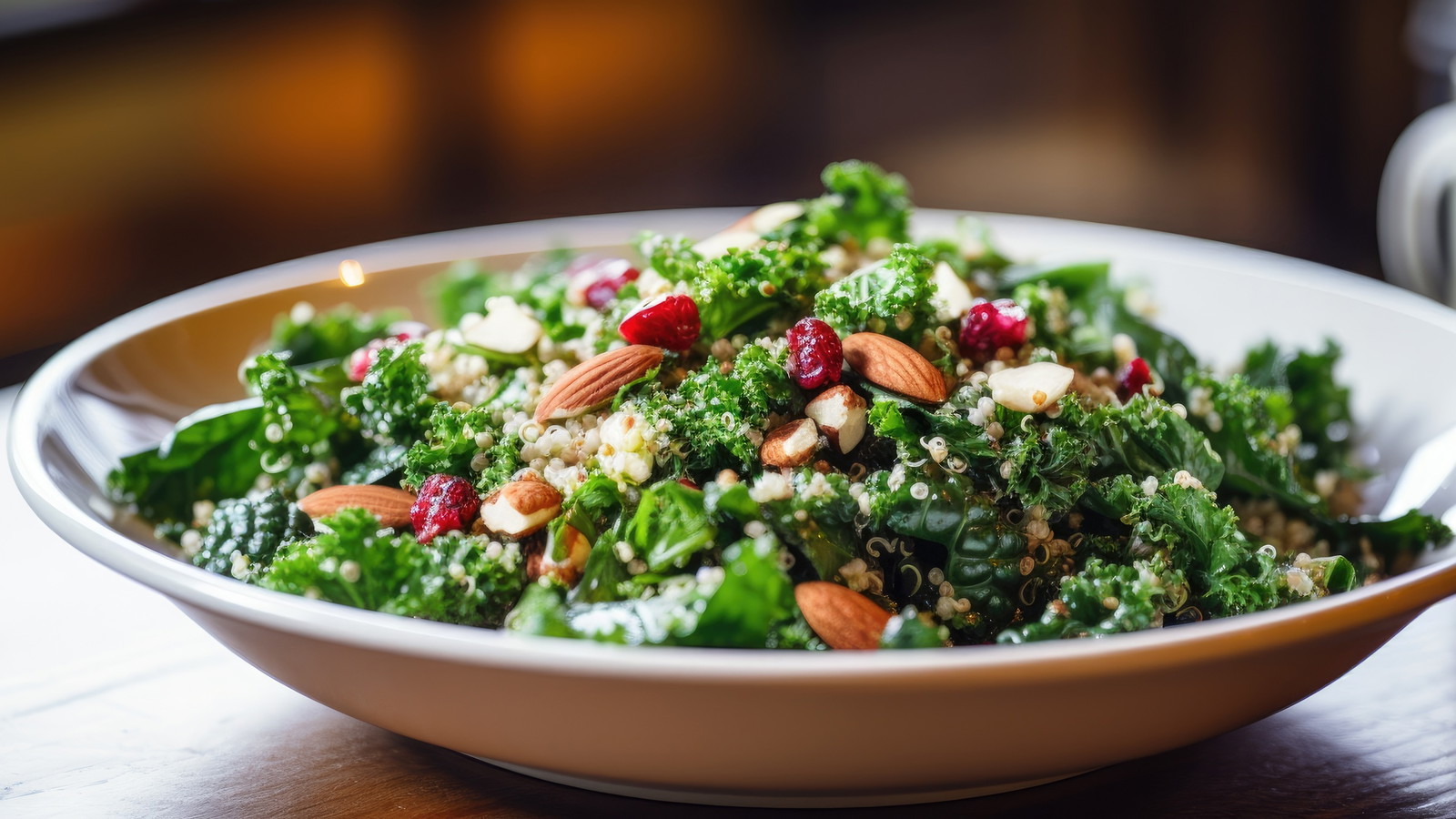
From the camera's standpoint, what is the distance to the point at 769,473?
113 cm

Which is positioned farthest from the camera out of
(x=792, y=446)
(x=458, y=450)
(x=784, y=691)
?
(x=458, y=450)

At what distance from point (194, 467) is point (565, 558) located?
2.30 feet

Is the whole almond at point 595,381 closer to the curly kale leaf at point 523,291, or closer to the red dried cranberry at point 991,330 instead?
the curly kale leaf at point 523,291

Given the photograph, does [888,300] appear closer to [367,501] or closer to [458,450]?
[458,450]

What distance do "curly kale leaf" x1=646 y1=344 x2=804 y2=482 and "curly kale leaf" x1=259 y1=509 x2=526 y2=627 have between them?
223 mm

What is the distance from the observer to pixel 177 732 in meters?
1.22

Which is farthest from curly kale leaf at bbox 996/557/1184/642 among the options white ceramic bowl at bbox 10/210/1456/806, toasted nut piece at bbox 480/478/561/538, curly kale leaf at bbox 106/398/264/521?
curly kale leaf at bbox 106/398/264/521

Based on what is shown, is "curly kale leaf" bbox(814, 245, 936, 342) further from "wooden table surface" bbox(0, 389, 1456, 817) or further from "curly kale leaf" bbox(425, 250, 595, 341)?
"wooden table surface" bbox(0, 389, 1456, 817)

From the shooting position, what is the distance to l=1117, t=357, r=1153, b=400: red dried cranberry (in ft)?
4.65

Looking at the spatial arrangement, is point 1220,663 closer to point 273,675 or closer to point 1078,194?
point 273,675

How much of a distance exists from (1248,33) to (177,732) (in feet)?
18.8

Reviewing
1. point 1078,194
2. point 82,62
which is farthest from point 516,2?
point 1078,194

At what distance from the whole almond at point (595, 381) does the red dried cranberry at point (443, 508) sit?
0.37ft

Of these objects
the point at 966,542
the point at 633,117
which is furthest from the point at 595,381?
the point at 633,117
